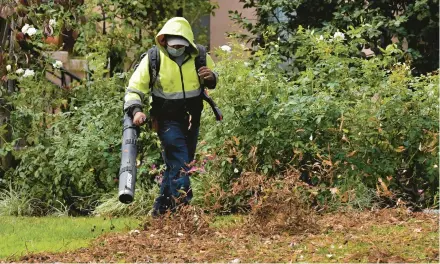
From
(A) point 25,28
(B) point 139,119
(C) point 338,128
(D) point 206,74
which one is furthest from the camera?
(A) point 25,28

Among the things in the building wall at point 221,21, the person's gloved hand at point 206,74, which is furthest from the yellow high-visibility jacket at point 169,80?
the building wall at point 221,21

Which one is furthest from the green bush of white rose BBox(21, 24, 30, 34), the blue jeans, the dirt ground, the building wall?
the building wall

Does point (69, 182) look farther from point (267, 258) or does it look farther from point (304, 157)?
point (267, 258)

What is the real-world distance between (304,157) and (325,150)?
24 centimetres

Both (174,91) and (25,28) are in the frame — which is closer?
(174,91)

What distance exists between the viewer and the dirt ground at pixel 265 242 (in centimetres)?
723

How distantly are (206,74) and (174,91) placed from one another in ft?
1.10

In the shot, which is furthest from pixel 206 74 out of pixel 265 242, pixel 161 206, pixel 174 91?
pixel 265 242

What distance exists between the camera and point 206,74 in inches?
355

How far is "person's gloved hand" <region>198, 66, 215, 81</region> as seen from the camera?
9.00 meters

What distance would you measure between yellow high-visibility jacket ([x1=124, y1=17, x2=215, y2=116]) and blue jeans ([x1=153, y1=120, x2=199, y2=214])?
0.19 metres

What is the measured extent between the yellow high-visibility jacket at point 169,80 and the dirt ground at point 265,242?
3.68 feet

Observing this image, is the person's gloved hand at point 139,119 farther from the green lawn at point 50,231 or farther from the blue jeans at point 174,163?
the green lawn at point 50,231

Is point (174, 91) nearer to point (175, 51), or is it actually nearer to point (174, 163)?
point (175, 51)
